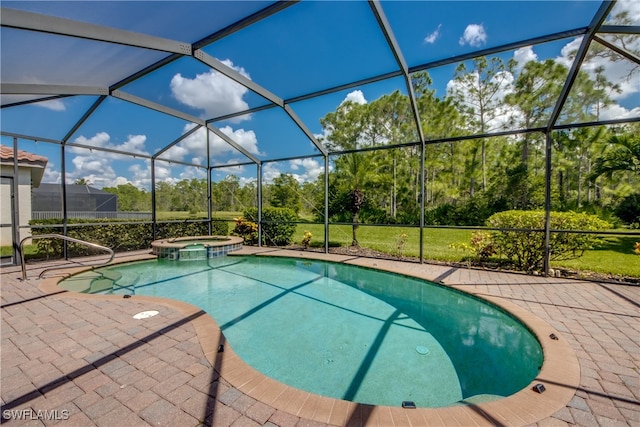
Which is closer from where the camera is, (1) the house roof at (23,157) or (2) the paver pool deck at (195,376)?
(2) the paver pool deck at (195,376)

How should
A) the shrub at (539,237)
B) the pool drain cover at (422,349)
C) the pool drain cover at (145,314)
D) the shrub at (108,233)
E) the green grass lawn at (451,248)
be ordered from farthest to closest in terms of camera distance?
the green grass lawn at (451,248) → the shrub at (108,233) → the shrub at (539,237) → the pool drain cover at (145,314) → the pool drain cover at (422,349)

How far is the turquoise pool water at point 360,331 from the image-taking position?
301cm

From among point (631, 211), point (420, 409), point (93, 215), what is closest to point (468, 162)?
point (631, 211)

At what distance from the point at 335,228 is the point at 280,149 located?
7.76 m

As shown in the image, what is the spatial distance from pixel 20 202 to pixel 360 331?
9.29 metres

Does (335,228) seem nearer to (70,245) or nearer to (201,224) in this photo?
(201,224)

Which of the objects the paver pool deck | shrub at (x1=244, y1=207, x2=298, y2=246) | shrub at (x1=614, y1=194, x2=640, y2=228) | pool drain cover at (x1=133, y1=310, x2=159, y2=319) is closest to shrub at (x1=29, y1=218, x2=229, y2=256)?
shrub at (x1=244, y1=207, x2=298, y2=246)

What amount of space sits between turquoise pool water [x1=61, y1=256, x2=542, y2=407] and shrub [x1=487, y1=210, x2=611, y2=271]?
278cm

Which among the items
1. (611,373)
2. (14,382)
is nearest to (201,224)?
(14,382)

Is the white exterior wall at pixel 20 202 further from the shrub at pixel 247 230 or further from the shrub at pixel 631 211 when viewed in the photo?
the shrub at pixel 631 211

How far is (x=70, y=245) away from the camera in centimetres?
807

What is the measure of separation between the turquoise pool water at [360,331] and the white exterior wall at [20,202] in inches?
98.2

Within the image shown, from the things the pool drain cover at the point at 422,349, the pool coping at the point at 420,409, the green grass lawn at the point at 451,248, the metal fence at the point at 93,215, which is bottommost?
the pool drain cover at the point at 422,349

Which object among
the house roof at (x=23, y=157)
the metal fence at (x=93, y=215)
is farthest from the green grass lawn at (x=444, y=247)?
the house roof at (x=23, y=157)
